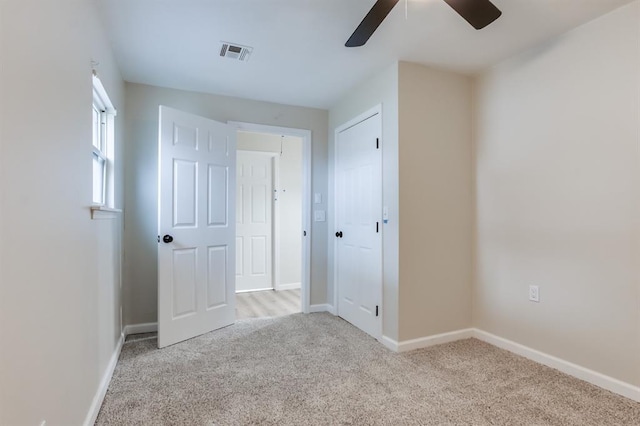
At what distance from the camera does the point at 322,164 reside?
366cm

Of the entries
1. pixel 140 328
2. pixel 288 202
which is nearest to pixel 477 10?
pixel 140 328

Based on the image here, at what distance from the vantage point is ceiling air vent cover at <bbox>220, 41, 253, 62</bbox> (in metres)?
2.34

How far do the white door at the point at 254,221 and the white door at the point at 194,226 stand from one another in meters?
1.53

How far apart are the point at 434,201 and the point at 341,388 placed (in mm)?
1602

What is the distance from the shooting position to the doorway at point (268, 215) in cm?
471

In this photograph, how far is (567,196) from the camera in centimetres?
219

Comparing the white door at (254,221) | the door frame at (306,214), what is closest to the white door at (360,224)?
the door frame at (306,214)

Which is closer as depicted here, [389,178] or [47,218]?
[47,218]

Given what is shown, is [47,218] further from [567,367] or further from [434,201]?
[567,367]

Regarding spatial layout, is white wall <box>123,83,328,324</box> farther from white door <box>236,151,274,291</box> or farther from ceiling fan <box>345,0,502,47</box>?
ceiling fan <box>345,0,502,47</box>

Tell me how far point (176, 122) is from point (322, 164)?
5.12ft

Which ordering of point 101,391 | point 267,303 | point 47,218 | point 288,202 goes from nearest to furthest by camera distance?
point 47,218, point 101,391, point 267,303, point 288,202

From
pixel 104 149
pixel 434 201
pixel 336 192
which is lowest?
pixel 434 201

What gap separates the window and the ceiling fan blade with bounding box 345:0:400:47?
65.6 inches
